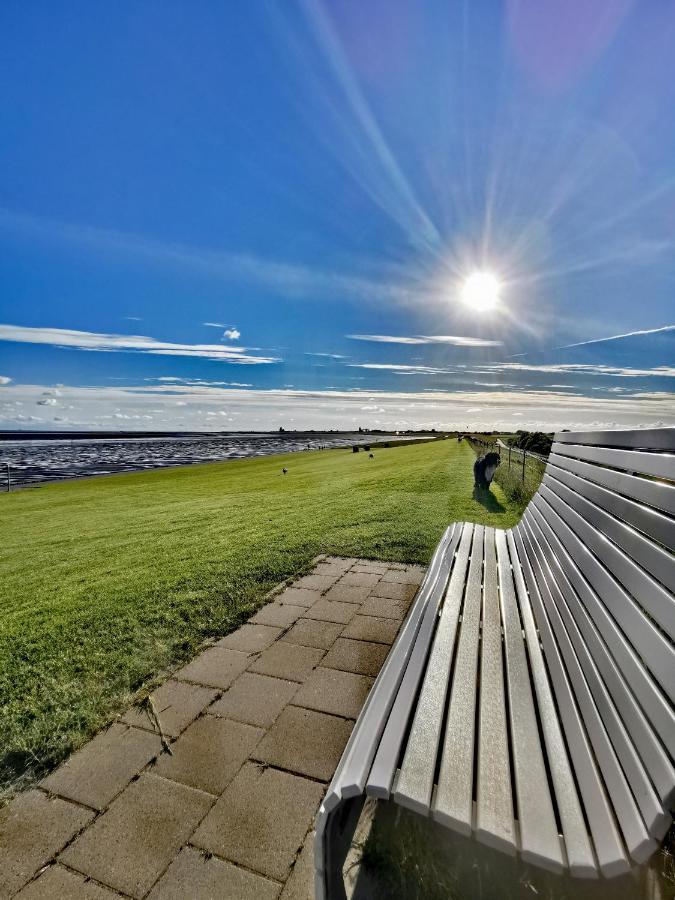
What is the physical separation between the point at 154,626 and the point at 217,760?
1.75m

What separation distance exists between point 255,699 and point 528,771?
5.44 feet

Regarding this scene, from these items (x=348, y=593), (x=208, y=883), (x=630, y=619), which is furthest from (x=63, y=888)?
(x=348, y=593)

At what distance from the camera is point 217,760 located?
217 centimetres

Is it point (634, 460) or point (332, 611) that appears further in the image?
point (332, 611)

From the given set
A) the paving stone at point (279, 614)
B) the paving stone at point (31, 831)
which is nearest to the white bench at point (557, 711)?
the paving stone at point (31, 831)

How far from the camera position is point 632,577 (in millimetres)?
1706

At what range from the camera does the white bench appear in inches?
47.5

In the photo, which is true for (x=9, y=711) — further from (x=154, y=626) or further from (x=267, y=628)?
(x=267, y=628)

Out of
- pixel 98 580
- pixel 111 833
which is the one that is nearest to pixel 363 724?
pixel 111 833

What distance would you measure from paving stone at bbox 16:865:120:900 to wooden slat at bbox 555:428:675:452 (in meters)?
2.56

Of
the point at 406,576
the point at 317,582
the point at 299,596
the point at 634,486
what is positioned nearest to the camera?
the point at 634,486

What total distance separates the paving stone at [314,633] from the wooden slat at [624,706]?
5.23 ft

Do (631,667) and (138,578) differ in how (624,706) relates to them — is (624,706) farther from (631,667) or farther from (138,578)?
(138,578)

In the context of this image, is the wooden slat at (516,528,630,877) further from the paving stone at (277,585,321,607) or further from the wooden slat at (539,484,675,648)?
the paving stone at (277,585,321,607)
